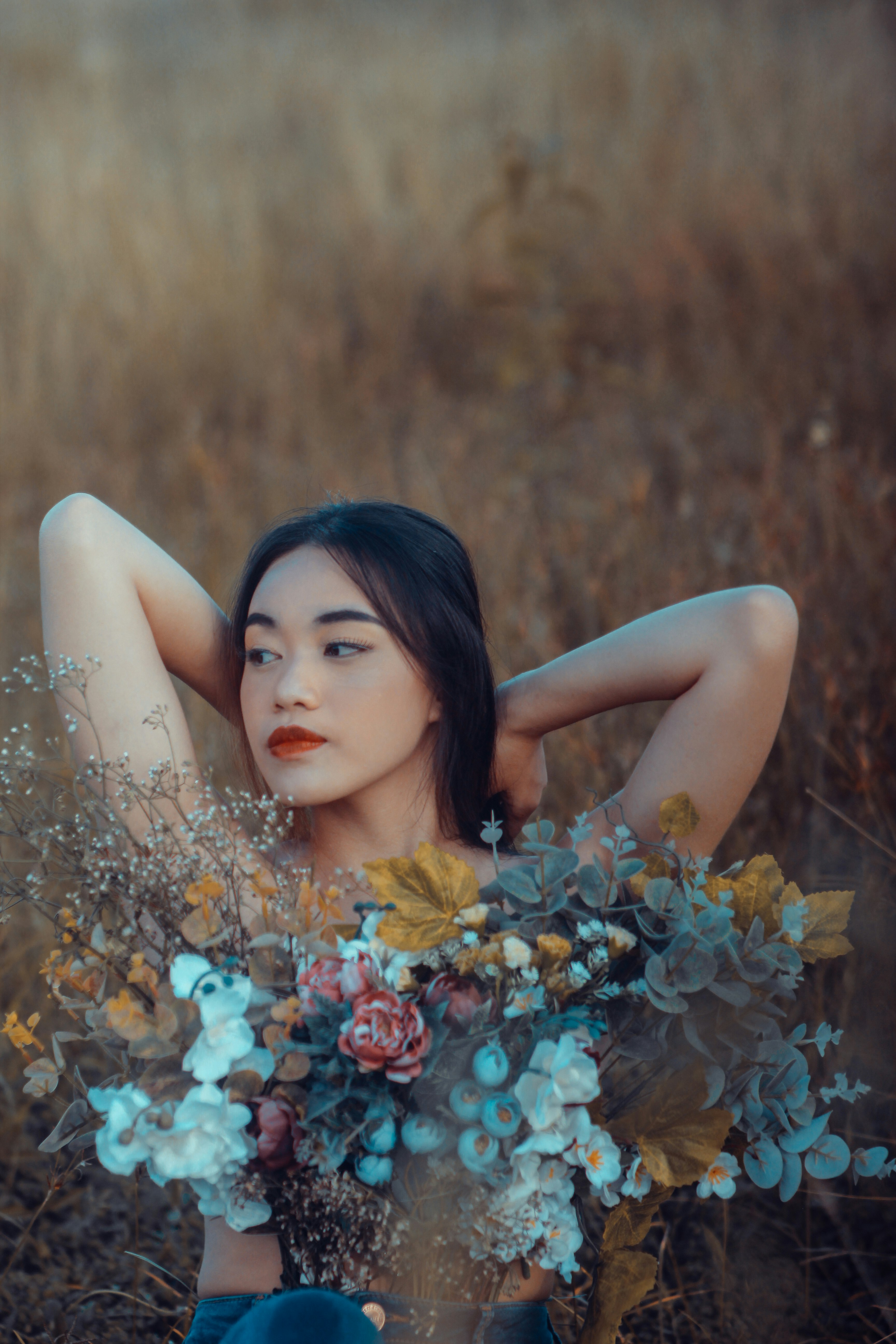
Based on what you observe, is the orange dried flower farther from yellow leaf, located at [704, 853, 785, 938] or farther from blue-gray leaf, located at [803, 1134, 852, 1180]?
blue-gray leaf, located at [803, 1134, 852, 1180]

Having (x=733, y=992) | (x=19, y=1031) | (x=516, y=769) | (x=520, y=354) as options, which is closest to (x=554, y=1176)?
(x=733, y=992)

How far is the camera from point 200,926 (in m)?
1.24

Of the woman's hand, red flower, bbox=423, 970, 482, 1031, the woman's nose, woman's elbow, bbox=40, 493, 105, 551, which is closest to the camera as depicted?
red flower, bbox=423, 970, 482, 1031

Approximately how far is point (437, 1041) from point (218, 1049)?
21 centimetres

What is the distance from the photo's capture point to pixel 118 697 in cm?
164

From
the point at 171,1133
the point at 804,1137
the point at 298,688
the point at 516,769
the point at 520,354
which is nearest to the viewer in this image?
the point at 171,1133

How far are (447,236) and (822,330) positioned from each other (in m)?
1.99

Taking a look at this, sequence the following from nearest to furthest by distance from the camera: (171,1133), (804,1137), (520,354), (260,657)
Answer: (171,1133) < (804,1137) < (260,657) < (520,354)

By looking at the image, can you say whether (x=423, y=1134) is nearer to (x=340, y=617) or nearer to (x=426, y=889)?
(x=426, y=889)

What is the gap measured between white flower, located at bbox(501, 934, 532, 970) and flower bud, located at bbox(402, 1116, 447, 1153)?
0.17 meters

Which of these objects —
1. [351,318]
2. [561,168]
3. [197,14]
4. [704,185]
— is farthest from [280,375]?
[197,14]

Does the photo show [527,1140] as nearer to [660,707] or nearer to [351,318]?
[660,707]

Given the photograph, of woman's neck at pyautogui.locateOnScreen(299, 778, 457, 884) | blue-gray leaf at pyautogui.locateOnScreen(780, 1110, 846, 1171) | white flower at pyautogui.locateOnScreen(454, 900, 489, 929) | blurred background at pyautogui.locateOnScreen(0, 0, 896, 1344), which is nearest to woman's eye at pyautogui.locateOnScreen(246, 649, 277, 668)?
woman's neck at pyautogui.locateOnScreen(299, 778, 457, 884)

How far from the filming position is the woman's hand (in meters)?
1.76
